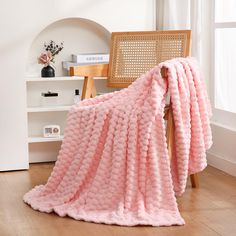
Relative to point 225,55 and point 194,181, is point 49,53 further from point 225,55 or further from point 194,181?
point 194,181

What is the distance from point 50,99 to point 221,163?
1.19 meters

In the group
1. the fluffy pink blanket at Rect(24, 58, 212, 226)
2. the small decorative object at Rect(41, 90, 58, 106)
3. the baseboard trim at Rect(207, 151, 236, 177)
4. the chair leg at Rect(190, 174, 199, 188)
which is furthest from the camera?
the small decorative object at Rect(41, 90, 58, 106)

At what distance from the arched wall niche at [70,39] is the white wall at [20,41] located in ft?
0.42

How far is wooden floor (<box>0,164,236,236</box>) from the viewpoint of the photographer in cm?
260

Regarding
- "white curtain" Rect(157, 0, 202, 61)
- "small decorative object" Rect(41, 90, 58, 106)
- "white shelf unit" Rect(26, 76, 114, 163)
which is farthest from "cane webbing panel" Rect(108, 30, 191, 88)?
"small decorative object" Rect(41, 90, 58, 106)

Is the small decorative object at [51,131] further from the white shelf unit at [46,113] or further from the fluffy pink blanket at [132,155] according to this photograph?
the fluffy pink blanket at [132,155]

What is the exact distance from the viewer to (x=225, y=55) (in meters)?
3.68

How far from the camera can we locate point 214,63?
3.80 m

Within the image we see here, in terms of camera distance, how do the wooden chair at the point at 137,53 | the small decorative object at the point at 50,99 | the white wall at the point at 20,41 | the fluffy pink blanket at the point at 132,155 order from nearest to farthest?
1. the fluffy pink blanket at the point at 132,155
2. the wooden chair at the point at 137,53
3. the white wall at the point at 20,41
4. the small decorative object at the point at 50,99

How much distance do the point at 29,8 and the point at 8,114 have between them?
0.66m

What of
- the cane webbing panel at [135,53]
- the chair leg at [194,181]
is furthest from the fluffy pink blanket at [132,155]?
the cane webbing panel at [135,53]

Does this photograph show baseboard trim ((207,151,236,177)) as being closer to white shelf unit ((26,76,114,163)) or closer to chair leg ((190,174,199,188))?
chair leg ((190,174,199,188))

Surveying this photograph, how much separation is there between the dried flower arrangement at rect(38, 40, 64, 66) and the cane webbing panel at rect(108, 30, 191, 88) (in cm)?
48

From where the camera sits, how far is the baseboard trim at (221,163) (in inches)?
141
